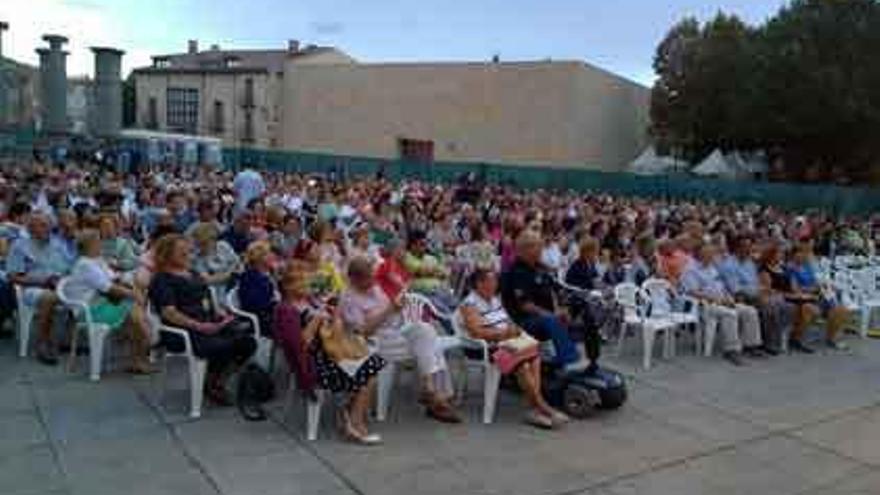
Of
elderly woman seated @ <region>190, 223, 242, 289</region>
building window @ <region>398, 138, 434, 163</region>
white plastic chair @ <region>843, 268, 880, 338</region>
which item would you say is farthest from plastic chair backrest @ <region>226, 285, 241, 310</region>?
building window @ <region>398, 138, 434, 163</region>

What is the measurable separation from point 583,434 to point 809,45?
28.5 meters

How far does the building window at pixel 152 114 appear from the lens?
5269 centimetres

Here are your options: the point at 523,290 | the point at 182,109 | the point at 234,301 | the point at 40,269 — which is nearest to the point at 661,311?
the point at 523,290

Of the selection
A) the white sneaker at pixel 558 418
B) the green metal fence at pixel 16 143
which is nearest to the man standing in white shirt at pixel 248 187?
the white sneaker at pixel 558 418

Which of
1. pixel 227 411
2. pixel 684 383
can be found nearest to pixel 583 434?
pixel 684 383

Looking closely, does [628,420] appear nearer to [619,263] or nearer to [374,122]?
[619,263]

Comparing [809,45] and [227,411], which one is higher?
[809,45]

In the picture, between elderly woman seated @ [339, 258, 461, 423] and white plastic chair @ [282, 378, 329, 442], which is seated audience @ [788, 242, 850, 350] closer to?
elderly woman seated @ [339, 258, 461, 423]

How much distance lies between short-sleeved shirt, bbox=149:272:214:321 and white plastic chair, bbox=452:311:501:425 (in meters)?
1.75

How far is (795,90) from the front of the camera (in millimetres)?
30391

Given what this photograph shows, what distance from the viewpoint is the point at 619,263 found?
974cm

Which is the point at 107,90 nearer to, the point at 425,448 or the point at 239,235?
the point at 239,235

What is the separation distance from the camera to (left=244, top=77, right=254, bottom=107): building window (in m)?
47.7

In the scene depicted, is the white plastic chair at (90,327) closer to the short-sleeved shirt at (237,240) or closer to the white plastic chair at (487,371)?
the short-sleeved shirt at (237,240)
